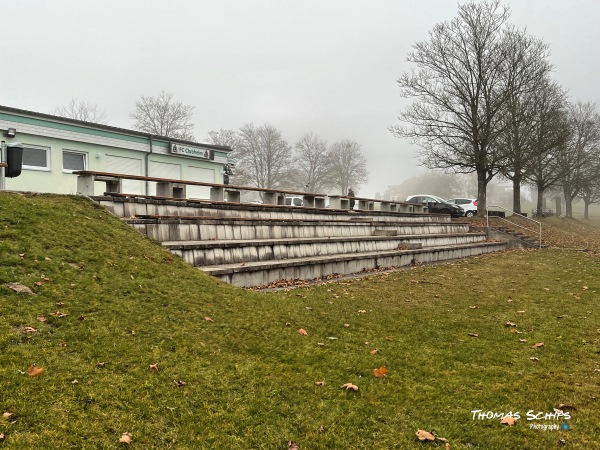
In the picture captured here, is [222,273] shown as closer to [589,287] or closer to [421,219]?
[589,287]

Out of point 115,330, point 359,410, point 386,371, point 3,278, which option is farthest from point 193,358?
point 3,278

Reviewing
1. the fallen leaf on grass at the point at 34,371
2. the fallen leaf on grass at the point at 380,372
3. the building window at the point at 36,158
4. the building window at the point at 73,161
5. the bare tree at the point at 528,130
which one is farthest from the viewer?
the bare tree at the point at 528,130

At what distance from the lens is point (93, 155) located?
18281mm

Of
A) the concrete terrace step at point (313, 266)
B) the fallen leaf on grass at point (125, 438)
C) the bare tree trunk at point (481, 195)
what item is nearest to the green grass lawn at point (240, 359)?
the fallen leaf on grass at point (125, 438)

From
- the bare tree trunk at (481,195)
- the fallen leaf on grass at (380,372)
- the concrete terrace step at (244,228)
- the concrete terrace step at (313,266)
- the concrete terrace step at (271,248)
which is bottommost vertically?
the fallen leaf on grass at (380,372)

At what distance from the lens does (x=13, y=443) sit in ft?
7.56

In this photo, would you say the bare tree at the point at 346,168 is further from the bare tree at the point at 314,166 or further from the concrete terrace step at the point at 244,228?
the concrete terrace step at the point at 244,228

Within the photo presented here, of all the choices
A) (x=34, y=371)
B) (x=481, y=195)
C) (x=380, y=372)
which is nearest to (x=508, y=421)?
(x=380, y=372)

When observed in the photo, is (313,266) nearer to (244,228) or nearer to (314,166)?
(244,228)

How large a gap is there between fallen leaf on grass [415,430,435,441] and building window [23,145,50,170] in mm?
17627

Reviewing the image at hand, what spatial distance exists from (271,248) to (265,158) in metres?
51.4

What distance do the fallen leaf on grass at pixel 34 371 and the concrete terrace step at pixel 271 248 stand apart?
4.68 metres

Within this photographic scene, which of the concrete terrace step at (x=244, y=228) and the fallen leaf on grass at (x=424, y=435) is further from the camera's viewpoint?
the concrete terrace step at (x=244, y=228)

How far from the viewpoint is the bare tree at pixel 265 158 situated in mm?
58281
